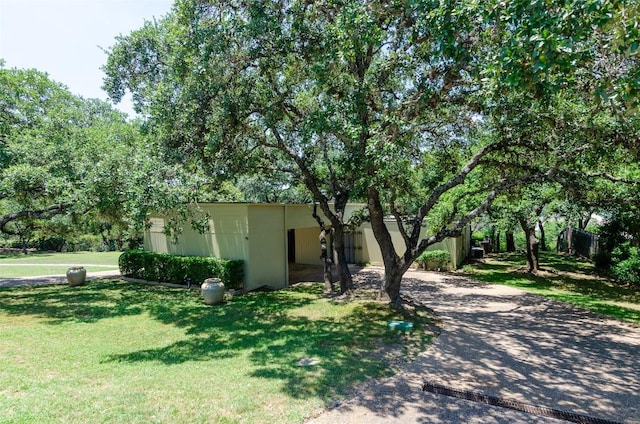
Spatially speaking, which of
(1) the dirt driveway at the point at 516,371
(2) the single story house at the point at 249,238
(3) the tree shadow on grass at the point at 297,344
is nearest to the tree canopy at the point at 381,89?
(3) the tree shadow on grass at the point at 297,344

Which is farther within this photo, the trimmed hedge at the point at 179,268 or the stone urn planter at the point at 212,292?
the trimmed hedge at the point at 179,268

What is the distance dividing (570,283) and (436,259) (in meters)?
5.15

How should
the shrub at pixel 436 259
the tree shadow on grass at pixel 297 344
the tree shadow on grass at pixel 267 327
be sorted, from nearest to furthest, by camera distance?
the tree shadow on grass at pixel 297 344, the tree shadow on grass at pixel 267 327, the shrub at pixel 436 259

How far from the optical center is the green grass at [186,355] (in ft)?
13.9

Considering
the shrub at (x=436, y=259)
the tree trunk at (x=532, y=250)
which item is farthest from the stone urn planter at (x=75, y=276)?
the tree trunk at (x=532, y=250)

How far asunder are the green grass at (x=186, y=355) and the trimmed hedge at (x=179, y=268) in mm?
1088

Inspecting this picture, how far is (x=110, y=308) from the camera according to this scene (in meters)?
9.88

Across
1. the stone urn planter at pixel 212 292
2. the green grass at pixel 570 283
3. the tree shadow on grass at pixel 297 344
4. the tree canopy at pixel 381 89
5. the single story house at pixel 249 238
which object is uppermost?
the tree canopy at pixel 381 89

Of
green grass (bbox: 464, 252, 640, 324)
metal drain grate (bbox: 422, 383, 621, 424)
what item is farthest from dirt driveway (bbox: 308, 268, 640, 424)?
green grass (bbox: 464, 252, 640, 324)

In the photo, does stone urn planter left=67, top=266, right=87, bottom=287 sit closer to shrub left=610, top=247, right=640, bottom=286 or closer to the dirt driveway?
the dirt driveway

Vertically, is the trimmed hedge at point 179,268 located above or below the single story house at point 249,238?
below

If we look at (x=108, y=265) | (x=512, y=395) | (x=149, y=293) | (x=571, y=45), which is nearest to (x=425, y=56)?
(x=571, y=45)

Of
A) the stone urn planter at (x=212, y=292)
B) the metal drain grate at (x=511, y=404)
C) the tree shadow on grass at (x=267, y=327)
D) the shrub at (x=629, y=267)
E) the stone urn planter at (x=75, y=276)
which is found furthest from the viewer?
the stone urn planter at (x=75, y=276)

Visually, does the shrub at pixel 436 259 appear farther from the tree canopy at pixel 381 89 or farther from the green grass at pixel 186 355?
the green grass at pixel 186 355
